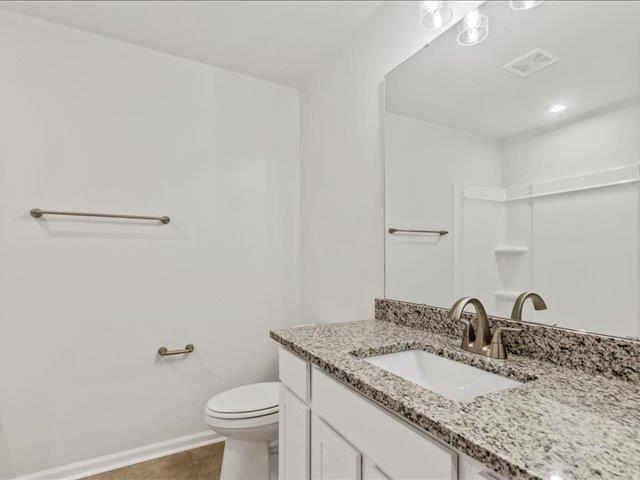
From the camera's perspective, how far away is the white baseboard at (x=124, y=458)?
5.49ft

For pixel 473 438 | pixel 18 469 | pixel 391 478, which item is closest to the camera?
pixel 473 438

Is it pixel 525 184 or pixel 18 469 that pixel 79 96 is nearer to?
pixel 18 469

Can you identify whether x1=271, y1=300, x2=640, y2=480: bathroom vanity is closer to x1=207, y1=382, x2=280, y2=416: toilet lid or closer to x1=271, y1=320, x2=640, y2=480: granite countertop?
x1=271, y1=320, x2=640, y2=480: granite countertop

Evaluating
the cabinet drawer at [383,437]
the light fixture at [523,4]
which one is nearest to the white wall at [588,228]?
the light fixture at [523,4]

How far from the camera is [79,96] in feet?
5.80

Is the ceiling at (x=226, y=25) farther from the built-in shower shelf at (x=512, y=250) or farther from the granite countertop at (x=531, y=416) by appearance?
the granite countertop at (x=531, y=416)

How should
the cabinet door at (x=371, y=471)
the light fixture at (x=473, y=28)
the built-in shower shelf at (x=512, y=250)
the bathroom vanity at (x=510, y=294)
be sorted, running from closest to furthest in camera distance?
the bathroom vanity at (x=510, y=294)
the cabinet door at (x=371, y=471)
the built-in shower shelf at (x=512, y=250)
the light fixture at (x=473, y=28)

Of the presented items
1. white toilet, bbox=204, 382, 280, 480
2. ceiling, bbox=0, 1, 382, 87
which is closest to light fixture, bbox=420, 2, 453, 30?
ceiling, bbox=0, 1, 382, 87

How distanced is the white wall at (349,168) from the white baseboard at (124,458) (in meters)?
0.94

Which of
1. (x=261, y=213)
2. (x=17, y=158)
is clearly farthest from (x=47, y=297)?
(x=261, y=213)

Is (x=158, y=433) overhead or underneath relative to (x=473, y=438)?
underneath

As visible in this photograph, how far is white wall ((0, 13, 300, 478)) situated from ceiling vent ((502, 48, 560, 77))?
1.52 meters

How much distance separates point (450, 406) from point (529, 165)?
77 centimetres

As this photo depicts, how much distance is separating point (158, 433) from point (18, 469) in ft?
1.95
